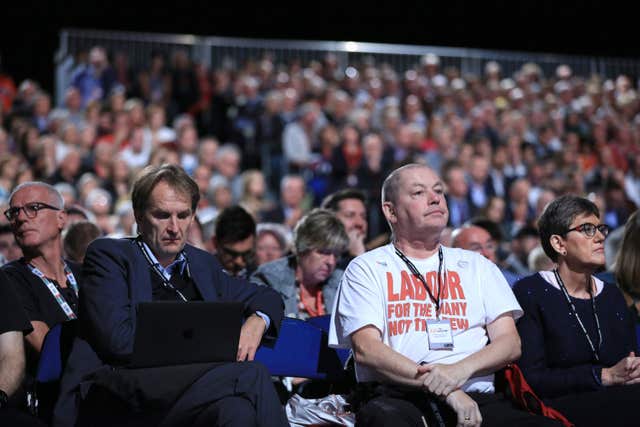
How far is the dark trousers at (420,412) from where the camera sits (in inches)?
134

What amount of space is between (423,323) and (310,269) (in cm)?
147

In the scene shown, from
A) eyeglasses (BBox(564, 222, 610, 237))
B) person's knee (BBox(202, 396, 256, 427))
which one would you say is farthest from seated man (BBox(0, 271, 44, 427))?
eyeglasses (BBox(564, 222, 610, 237))

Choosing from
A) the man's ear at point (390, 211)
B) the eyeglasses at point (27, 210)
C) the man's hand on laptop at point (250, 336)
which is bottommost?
the man's hand on laptop at point (250, 336)

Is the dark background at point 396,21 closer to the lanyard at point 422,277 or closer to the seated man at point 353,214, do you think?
the seated man at point 353,214

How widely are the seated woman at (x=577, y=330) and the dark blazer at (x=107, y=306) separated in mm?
1177

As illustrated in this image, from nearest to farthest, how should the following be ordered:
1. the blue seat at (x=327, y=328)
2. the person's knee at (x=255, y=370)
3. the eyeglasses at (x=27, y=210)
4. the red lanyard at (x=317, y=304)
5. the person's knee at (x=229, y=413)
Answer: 1. the person's knee at (x=229, y=413)
2. the person's knee at (x=255, y=370)
3. the blue seat at (x=327, y=328)
4. the eyeglasses at (x=27, y=210)
5. the red lanyard at (x=317, y=304)

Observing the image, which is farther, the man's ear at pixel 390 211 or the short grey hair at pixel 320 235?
the short grey hair at pixel 320 235

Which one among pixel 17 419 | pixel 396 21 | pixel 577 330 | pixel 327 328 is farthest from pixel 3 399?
pixel 396 21

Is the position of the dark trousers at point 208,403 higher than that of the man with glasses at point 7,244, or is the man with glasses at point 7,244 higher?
the man with glasses at point 7,244

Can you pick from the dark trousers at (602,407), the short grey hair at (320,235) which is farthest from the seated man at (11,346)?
the dark trousers at (602,407)

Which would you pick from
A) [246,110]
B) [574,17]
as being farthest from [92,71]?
[574,17]

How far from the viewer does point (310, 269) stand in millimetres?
5020

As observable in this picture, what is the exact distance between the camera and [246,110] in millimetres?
11758

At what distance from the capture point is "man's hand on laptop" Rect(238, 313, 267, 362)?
3.65 m
